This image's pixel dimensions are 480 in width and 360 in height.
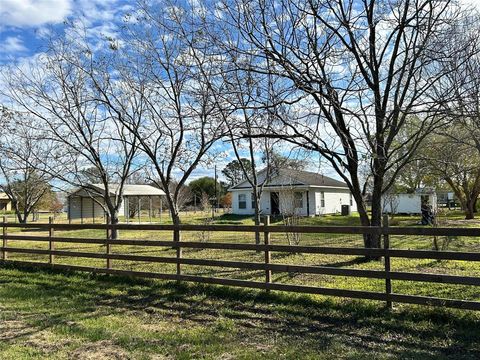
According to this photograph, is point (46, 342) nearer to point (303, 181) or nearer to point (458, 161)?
point (458, 161)

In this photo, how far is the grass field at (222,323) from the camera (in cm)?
473

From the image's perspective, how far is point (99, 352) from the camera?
4.74 meters

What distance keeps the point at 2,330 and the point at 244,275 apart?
15.5ft

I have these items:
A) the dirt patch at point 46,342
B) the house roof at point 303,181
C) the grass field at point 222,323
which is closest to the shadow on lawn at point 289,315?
the grass field at point 222,323

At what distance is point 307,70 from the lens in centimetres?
847

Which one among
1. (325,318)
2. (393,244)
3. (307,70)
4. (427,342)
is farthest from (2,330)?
(393,244)

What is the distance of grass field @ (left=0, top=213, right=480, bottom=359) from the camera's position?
4.73 meters

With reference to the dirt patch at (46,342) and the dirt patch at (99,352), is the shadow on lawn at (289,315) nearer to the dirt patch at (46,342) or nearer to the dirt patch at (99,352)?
the dirt patch at (46,342)

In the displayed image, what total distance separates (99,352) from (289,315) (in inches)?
105

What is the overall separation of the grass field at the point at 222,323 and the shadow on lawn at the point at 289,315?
0.01m

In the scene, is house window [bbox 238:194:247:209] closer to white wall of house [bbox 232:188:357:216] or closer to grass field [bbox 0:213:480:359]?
white wall of house [bbox 232:188:357:216]

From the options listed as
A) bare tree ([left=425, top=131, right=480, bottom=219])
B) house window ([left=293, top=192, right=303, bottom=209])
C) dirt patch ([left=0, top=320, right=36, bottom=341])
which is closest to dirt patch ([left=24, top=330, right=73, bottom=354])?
dirt patch ([left=0, top=320, right=36, bottom=341])

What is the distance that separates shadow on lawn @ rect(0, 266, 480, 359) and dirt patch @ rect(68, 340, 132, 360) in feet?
3.97

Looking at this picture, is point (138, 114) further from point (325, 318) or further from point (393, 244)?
point (325, 318)
